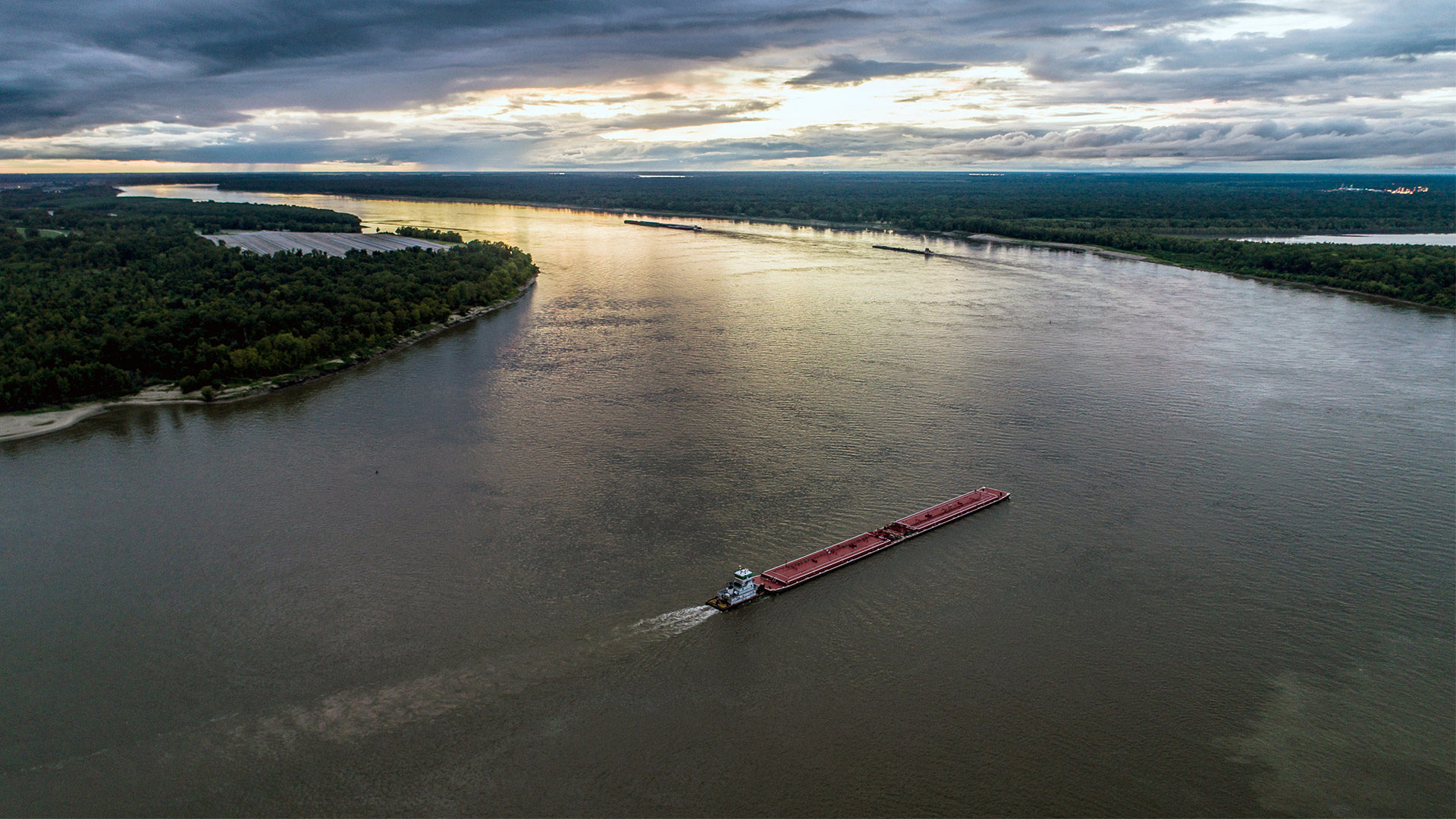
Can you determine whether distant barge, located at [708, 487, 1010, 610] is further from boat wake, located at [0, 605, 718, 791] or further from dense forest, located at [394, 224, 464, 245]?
dense forest, located at [394, 224, 464, 245]

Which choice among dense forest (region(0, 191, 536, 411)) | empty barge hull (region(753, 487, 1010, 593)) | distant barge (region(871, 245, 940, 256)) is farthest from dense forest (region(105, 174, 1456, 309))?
dense forest (region(0, 191, 536, 411))

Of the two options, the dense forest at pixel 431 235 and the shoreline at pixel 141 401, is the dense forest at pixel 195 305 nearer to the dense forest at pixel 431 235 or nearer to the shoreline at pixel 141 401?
the shoreline at pixel 141 401

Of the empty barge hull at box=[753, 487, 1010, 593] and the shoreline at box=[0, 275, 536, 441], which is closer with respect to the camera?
the empty barge hull at box=[753, 487, 1010, 593]

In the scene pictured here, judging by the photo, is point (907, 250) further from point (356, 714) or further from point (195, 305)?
point (356, 714)

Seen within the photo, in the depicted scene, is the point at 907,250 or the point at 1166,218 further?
the point at 1166,218

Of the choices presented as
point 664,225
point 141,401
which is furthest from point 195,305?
point 664,225
